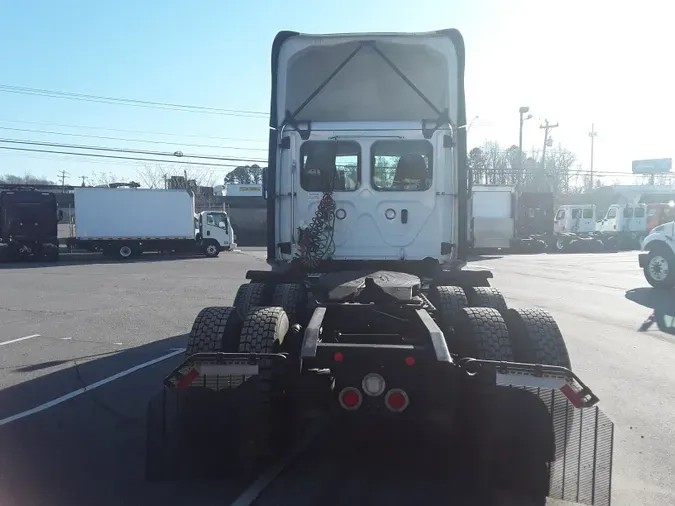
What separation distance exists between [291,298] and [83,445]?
220cm

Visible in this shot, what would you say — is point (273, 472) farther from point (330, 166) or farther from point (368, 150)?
point (368, 150)

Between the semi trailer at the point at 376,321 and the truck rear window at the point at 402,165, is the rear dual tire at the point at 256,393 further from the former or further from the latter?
the truck rear window at the point at 402,165

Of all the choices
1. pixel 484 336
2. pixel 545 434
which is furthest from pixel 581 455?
pixel 484 336

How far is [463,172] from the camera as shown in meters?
7.23

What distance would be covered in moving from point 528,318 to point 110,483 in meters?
3.29

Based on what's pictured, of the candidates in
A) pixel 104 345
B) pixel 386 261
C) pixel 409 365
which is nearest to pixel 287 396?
pixel 409 365

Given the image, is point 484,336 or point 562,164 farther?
point 562,164

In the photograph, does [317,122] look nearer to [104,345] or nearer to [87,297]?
[104,345]

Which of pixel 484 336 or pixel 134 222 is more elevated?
pixel 134 222

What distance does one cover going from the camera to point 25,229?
30.0 metres

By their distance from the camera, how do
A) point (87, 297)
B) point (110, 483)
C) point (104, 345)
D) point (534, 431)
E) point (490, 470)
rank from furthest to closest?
point (87, 297) < point (104, 345) < point (110, 483) < point (490, 470) < point (534, 431)

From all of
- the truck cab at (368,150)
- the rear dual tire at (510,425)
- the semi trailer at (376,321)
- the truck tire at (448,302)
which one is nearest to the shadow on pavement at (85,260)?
the truck cab at (368,150)

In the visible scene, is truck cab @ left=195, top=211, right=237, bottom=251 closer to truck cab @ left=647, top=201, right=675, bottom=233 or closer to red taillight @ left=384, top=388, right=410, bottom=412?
truck cab @ left=647, top=201, right=675, bottom=233

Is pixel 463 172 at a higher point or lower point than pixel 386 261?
higher
